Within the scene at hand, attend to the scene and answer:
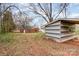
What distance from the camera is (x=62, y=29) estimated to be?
237 centimetres

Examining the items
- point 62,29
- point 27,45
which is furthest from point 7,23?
point 62,29

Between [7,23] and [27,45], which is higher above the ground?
[7,23]

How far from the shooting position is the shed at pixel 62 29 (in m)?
2.35

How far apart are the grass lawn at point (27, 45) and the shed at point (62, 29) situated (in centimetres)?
5

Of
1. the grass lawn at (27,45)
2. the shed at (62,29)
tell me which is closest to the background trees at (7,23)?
the grass lawn at (27,45)

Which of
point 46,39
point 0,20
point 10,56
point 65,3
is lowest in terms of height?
point 10,56

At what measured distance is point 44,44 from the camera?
238 cm

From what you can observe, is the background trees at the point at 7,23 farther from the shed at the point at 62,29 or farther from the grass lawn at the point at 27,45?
the shed at the point at 62,29

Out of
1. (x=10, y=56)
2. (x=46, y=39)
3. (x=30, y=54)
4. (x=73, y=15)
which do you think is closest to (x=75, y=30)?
(x=73, y=15)

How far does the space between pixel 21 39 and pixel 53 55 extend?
35 cm

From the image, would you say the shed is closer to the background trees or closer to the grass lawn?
the grass lawn

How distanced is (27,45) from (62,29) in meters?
0.38

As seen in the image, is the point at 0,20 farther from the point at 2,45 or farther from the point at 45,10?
the point at 45,10

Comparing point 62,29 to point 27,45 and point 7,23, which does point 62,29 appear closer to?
point 27,45
